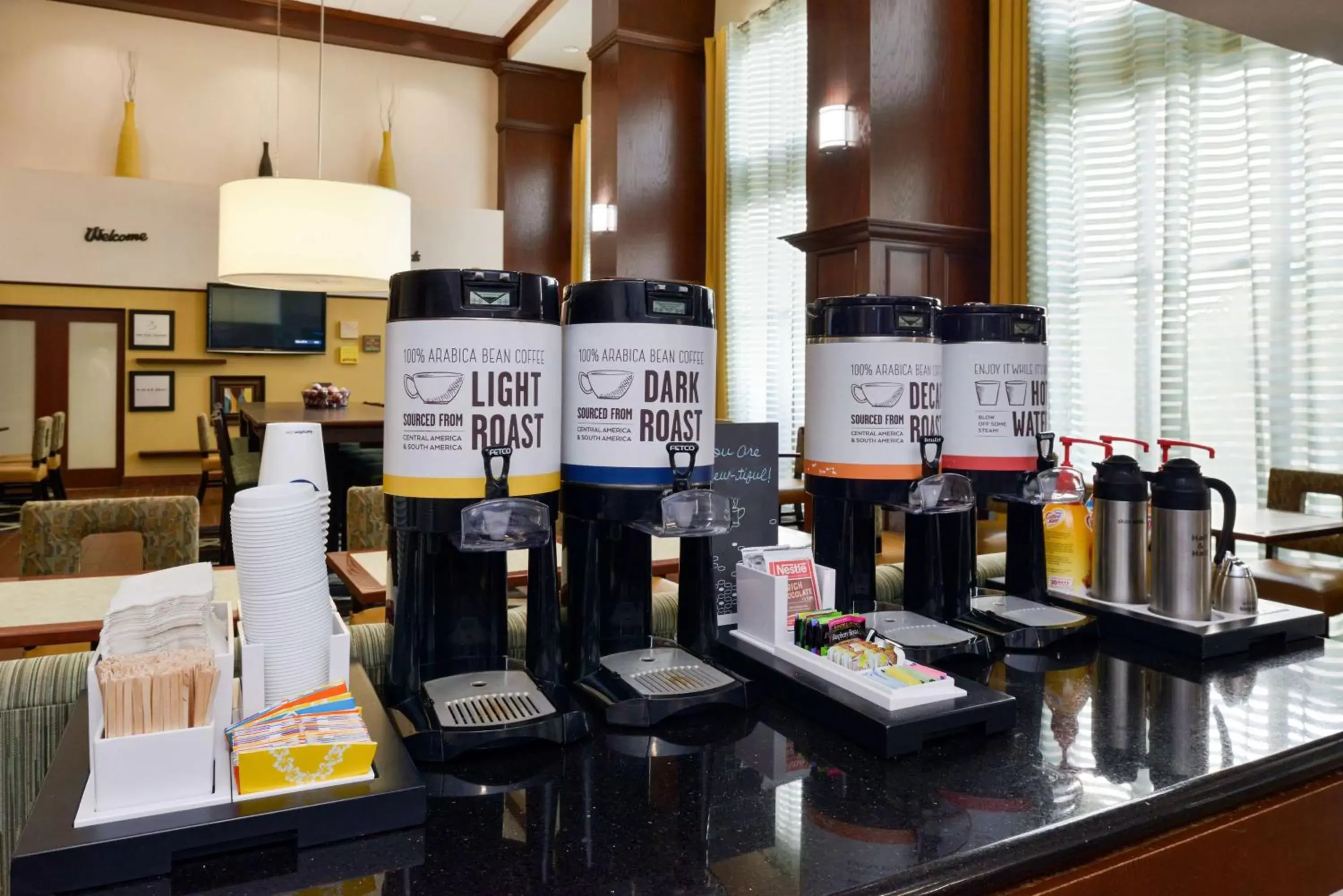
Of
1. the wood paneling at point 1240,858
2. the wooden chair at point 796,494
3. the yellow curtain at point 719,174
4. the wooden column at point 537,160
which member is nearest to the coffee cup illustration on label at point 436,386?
the wood paneling at point 1240,858

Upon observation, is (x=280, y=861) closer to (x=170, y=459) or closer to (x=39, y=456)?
(x=39, y=456)

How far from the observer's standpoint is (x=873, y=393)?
1.06 metres

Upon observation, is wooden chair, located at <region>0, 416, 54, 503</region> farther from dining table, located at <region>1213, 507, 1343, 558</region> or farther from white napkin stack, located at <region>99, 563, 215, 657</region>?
dining table, located at <region>1213, 507, 1343, 558</region>

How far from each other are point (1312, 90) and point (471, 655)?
12.2 ft

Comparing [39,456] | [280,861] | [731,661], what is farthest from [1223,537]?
[39,456]

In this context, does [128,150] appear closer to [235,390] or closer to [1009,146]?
[235,390]

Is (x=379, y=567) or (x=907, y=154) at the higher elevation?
(x=907, y=154)

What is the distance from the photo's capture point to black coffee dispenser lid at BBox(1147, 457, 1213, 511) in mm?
1088

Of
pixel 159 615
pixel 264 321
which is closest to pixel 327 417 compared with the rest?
pixel 264 321

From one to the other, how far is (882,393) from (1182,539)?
1.31 ft

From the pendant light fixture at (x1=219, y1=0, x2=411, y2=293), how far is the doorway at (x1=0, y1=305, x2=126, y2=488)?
4.66 m

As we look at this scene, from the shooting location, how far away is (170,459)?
327 inches

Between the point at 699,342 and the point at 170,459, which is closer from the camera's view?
the point at 699,342

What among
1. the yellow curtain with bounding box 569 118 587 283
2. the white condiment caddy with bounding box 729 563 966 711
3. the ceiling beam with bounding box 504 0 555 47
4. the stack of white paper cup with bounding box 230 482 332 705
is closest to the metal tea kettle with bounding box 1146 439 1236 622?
the white condiment caddy with bounding box 729 563 966 711
